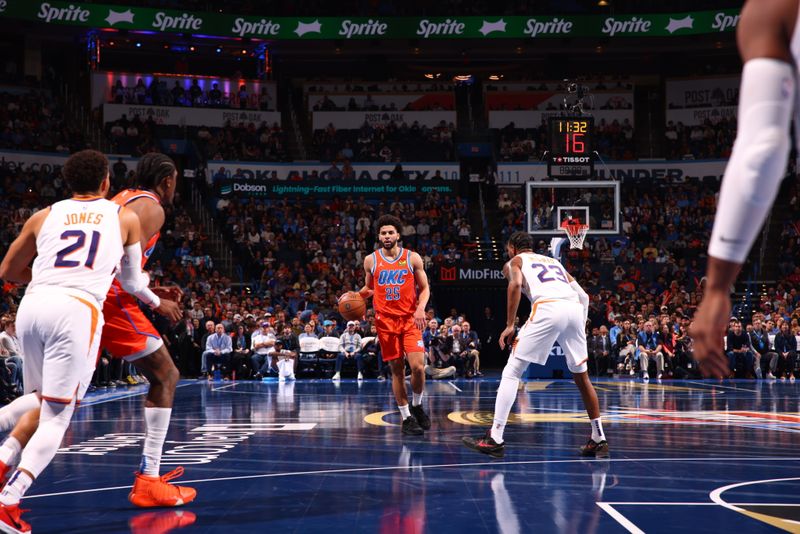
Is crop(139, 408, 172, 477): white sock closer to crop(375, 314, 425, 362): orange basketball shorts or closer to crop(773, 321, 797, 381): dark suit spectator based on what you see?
crop(375, 314, 425, 362): orange basketball shorts

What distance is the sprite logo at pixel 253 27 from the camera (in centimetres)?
3341

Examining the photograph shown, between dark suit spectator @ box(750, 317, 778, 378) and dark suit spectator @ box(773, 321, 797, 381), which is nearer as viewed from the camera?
dark suit spectator @ box(773, 321, 797, 381)

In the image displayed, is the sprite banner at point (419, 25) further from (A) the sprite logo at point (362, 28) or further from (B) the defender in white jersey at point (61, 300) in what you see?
(B) the defender in white jersey at point (61, 300)

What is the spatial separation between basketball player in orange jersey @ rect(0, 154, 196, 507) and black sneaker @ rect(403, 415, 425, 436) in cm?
369

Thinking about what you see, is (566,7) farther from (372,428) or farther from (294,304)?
(372,428)

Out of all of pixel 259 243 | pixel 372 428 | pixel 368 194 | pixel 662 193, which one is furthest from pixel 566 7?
pixel 372 428

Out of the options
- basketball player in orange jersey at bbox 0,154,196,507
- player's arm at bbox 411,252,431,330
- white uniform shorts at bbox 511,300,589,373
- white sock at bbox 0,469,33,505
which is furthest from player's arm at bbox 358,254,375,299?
white sock at bbox 0,469,33,505

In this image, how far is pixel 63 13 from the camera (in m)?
31.3

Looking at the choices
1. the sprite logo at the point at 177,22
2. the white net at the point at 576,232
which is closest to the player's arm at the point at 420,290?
the white net at the point at 576,232

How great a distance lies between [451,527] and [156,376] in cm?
203

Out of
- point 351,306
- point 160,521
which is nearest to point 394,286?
point 351,306

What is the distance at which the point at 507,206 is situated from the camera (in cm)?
2964

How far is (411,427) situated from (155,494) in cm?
395

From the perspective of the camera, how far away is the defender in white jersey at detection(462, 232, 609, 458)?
749cm
